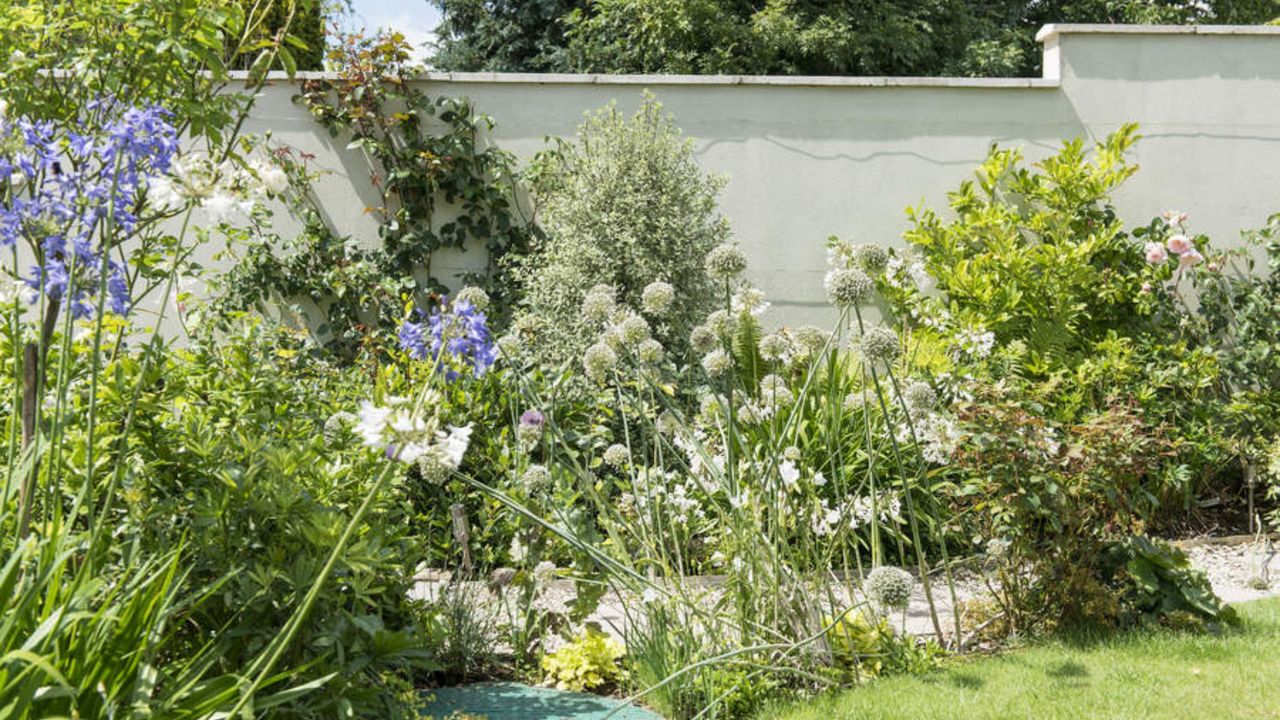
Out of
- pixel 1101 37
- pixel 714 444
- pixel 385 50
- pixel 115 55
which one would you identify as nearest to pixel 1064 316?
pixel 1101 37

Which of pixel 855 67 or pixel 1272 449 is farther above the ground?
pixel 855 67

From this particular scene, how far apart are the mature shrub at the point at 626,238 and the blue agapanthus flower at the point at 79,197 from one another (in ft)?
10.5

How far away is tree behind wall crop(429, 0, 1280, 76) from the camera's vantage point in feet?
41.3

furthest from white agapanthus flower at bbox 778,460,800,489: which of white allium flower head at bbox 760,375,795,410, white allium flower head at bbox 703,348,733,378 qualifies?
white allium flower head at bbox 703,348,733,378

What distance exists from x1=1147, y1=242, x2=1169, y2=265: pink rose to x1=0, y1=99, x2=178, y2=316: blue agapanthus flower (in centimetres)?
525

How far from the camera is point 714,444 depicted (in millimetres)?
5098

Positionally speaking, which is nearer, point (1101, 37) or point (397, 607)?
point (397, 607)

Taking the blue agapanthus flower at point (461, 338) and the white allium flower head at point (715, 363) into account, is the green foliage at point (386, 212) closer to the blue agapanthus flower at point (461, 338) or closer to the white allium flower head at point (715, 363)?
the white allium flower head at point (715, 363)

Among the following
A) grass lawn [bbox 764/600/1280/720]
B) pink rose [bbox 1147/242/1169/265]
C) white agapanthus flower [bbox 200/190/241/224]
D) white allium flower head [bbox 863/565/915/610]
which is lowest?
grass lawn [bbox 764/600/1280/720]

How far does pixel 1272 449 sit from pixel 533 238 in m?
3.84

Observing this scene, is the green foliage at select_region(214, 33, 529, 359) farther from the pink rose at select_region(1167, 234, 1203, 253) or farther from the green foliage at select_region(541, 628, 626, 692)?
the pink rose at select_region(1167, 234, 1203, 253)

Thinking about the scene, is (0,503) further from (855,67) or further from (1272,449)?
(855,67)

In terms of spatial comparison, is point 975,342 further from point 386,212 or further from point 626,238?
point 386,212

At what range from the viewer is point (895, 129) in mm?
6605
